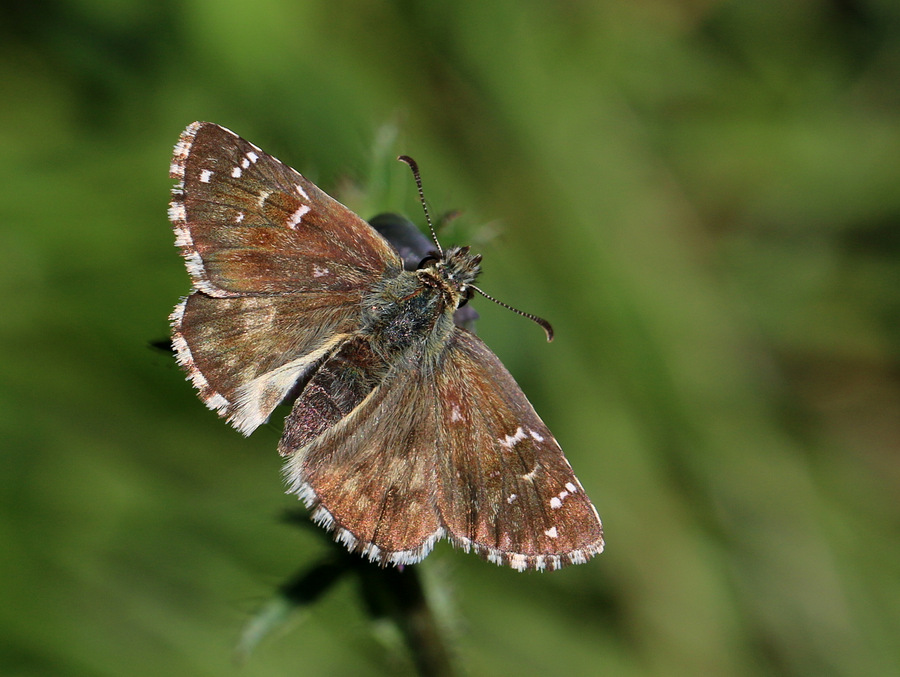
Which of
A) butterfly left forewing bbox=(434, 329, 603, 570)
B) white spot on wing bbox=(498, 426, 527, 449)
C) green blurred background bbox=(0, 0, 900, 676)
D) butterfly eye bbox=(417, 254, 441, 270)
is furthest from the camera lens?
green blurred background bbox=(0, 0, 900, 676)

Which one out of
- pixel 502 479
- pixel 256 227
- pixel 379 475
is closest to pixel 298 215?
pixel 256 227

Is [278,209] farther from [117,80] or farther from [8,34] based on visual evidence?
[8,34]

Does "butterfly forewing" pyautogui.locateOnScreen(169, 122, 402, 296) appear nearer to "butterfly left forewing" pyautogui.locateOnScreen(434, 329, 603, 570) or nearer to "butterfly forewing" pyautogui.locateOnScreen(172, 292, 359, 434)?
"butterfly forewing" pyautogui.locateOnScreen(172, 292, 359, 434)

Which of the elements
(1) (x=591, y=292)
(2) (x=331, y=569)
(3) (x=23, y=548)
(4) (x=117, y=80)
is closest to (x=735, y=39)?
(1) (x=591, y=292)

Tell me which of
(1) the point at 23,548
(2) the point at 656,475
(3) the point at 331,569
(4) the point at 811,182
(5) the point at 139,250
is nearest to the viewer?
(3) the point at 331,569

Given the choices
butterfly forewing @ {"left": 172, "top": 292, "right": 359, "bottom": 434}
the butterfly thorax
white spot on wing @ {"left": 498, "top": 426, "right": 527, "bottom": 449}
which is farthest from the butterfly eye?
white spot on wing @ {"left": 498, "top": 426, "right": 527, "bottom": 449}

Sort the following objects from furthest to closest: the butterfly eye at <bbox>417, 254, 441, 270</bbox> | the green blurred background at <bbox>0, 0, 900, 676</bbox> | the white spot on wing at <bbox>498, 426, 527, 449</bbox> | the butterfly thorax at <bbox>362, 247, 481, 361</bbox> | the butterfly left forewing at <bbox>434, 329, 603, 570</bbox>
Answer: the green blurred background at <bbox>0, 0, 900, 676</bbox>
the butterfly eye at <bbox>417, 254, 441, 270</bbox>
the butterfly thorax at <bbox>362, 247, 481, 361</bbox>
the white spot on wing at <bbox>498, 426, 527, 449</bbox>
the butterfly left forewing at <bbox>434, 329, 603, 570</bbox>

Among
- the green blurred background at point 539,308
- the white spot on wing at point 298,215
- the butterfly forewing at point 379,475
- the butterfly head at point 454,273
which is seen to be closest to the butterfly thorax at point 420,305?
the butterfly head at point 454,273

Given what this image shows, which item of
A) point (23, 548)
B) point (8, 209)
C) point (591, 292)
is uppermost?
point (591, 292)

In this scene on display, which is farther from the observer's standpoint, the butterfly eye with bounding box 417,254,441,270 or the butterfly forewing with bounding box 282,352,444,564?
the butterfly eye with bounding box 417,254,441,270
